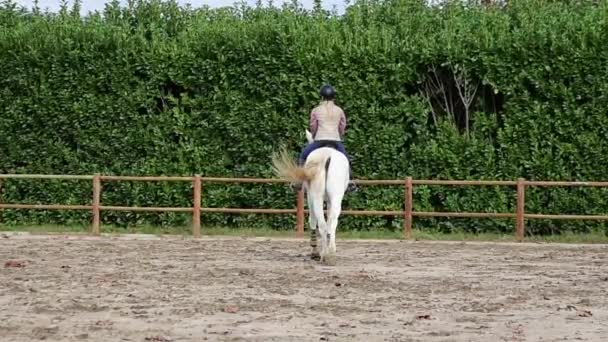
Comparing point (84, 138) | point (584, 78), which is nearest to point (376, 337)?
point (584, 78)

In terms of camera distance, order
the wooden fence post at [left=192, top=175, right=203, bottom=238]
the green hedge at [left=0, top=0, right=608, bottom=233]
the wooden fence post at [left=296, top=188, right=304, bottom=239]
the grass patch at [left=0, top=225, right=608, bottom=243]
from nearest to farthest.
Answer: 1. the grass patch at [left=0, top=225, right=608, bottom=243]
2. the wooden fence post at [left=296, top=188, right=304, bottom=239]
3. the wooden fence post at [left=192, top=175, right=203, bottom=238]
4. the green hedge at [left=0, top=0, right=608, bottom=233]

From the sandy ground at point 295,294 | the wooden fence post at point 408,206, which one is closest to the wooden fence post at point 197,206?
the sandy ground at point 295,294

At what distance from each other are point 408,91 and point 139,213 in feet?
17.2

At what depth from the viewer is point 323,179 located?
1491 cm

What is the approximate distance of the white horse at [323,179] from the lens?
14820 millimetres

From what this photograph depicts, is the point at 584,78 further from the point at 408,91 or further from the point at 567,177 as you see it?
the point at 408,91

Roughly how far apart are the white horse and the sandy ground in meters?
0.47

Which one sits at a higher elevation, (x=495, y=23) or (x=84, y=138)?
(x=495, y=23)

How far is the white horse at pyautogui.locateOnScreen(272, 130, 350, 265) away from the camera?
14820 mm

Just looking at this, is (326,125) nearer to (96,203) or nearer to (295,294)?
(295,294)

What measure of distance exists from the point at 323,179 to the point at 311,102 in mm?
7109

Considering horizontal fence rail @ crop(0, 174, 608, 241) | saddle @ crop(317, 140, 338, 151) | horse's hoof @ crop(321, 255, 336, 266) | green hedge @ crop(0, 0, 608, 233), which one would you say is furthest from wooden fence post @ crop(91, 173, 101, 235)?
saddle @ crop(317, 140, 338, 151)

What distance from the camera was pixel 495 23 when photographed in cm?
2188

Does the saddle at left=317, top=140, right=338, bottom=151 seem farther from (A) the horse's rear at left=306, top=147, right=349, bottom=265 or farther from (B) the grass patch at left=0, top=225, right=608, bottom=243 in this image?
(B) the grass patch at left=0, top=225, right=608, bottom=243
